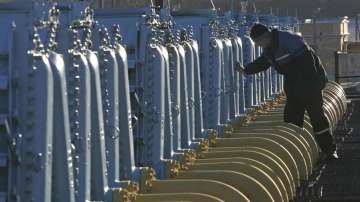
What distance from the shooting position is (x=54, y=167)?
5180 millimetres

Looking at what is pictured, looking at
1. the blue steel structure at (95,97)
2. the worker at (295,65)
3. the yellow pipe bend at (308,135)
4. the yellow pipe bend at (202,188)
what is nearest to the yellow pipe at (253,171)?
the blue steel structure at (95,97)

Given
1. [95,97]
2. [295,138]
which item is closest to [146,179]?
[95,97]

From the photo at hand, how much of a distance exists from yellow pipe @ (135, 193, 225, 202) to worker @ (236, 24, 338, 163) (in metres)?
3.97

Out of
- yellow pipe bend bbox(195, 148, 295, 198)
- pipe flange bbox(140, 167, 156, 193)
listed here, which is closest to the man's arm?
yellow pipe bend bbox(195, 148, 295, 198)

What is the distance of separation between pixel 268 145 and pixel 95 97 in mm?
Result: 4528

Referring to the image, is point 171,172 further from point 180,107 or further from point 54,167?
point 54,167

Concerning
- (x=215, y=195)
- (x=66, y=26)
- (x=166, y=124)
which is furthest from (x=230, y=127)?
(x=66, y=26)

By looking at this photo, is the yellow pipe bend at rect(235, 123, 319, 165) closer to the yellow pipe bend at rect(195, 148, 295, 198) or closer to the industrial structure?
the industrial structure

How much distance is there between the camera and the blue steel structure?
4.84 m

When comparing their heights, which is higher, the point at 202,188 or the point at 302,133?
the point at 202,188

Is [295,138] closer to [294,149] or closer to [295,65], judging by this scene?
[294,149]

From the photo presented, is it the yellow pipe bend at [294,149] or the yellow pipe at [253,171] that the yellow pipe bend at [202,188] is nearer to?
the yellow pipe at [253,171]

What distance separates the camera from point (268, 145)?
10.2 m

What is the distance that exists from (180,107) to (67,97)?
369 centimetres
